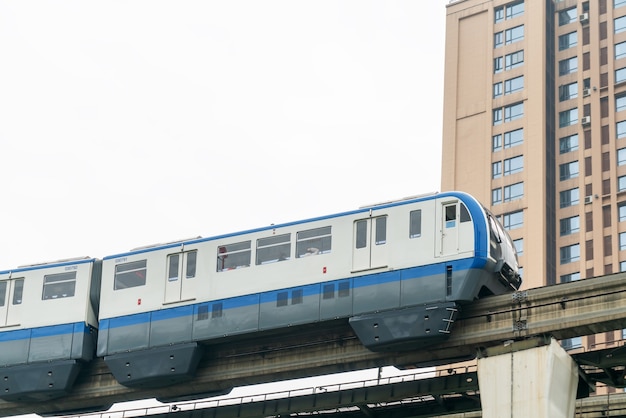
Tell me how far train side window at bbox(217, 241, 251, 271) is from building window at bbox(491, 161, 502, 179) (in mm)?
44429

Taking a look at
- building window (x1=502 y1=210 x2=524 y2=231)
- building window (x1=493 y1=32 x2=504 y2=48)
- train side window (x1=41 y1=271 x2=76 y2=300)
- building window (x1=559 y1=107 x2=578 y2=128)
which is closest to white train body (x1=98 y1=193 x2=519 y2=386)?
train side window (x1=41 y1=271 x2=76 y2=300)

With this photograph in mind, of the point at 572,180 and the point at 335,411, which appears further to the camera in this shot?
the point at 572,180

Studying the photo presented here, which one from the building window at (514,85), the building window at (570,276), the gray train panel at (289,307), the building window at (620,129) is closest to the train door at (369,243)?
the gray train panel at (289,307)

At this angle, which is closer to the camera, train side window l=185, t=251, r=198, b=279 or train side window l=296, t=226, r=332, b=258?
train side window l=296, t=226, r=332, b=258

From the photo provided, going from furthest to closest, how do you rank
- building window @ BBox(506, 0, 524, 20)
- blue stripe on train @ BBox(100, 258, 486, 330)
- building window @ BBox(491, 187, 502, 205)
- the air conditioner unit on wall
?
building window @ BBox(506, 0, 524, 20)
the air conditioner unit on wall
building window @ BBox(491, 187, 502, 205)
blue stripe on train @ BBox(100, 258, 486, 330)

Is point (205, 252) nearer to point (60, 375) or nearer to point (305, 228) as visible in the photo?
point (305, 228)

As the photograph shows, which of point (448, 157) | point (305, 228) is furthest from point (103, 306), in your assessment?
point (448, 157)

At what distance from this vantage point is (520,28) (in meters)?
84.6

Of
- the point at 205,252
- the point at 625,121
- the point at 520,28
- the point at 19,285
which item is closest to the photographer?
the point at 205,252

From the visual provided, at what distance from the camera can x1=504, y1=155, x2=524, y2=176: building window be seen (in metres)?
80.8

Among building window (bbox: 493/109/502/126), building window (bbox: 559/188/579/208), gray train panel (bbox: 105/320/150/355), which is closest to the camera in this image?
gray train panel (bbox: 105/320/150/355)

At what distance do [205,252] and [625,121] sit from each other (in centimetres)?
4606

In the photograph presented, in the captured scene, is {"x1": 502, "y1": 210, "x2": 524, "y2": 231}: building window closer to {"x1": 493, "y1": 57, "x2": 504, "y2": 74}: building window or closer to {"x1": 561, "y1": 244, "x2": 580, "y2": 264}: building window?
{"x1": 561, "y1": 244, "x2": 580, "y2": 264}: building window

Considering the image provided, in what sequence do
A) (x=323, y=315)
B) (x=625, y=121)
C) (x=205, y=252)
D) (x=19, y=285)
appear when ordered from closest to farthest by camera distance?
1. (x=323, y=315)
2. (x=205, y=252)
3. (x=19, y=285)
4. (x=625, y=121)
